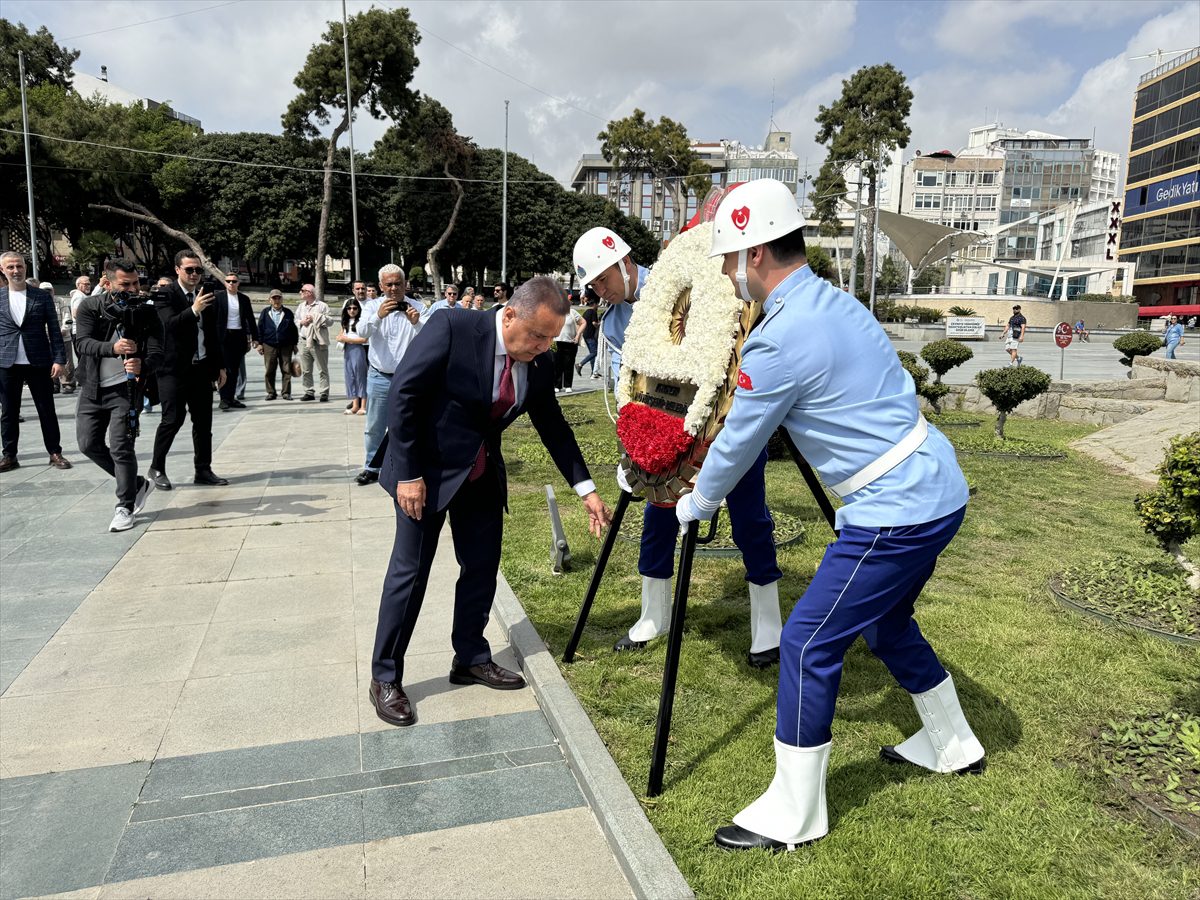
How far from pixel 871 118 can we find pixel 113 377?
43.8 meters

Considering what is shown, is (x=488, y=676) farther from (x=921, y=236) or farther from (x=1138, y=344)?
(x=921, y=236)

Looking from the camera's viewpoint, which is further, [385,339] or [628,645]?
[385,339]

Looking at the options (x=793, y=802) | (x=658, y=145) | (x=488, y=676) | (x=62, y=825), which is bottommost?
(x=62, y=825)

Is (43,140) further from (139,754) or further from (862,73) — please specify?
(139,754)

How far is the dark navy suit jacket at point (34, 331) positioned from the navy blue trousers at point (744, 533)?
7270mm

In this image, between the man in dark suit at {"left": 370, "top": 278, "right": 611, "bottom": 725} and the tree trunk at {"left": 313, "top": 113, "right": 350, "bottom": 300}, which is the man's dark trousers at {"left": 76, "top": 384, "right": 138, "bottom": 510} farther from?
the tree trunk at {"left": 313, "top": 113, "right": 350, "bottom": 300}

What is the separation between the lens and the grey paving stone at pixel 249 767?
319 centimetres

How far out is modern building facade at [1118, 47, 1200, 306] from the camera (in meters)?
63.2

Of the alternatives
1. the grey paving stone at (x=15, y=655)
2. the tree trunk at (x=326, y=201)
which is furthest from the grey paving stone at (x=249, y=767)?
the tree trunk at (x=326, y=201)

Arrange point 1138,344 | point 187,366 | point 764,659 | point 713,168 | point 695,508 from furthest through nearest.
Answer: point 713,168 → point 1138,344 → point 187,366 → point 764,659 → point 695,508

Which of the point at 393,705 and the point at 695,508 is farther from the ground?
the point at 695,508

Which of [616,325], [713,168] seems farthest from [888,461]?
[713,168]

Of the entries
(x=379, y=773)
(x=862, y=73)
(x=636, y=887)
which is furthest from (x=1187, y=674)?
(x=862, y=73)

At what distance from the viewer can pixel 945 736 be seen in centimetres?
316
